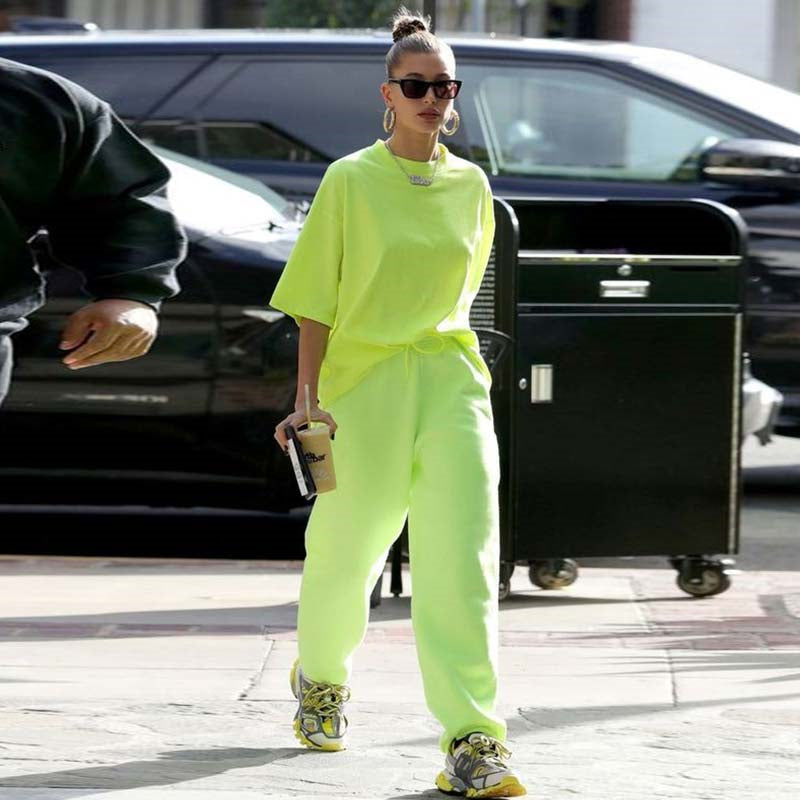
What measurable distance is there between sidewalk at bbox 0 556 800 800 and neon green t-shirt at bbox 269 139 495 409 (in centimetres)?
85

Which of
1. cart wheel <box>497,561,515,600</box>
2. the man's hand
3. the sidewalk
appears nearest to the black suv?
the sidewalk

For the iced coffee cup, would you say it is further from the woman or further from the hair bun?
the hair bun

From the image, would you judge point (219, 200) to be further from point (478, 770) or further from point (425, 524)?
point (478, 770)

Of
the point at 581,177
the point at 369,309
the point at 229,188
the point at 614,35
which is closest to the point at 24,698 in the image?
the point at 369,309

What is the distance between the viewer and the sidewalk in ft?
14.4

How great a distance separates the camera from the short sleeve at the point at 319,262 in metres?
4.41

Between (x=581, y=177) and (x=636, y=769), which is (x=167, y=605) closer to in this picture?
(x=636, y=769)

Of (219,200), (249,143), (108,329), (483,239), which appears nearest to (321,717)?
(483,239)

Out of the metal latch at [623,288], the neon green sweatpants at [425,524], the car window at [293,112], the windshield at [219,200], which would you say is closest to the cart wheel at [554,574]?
the metal latch at [623,288]

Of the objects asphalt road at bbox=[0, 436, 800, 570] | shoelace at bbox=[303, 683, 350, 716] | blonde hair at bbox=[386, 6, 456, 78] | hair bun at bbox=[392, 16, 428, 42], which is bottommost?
asphalt road at bbox=[0, 436, 800, 570]

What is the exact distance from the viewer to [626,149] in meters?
8.88

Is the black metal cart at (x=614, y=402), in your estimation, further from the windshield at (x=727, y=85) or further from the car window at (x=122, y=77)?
the car window at (x=122, y=77)

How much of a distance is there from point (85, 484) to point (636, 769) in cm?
351

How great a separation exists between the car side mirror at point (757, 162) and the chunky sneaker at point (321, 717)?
448 centimetres
